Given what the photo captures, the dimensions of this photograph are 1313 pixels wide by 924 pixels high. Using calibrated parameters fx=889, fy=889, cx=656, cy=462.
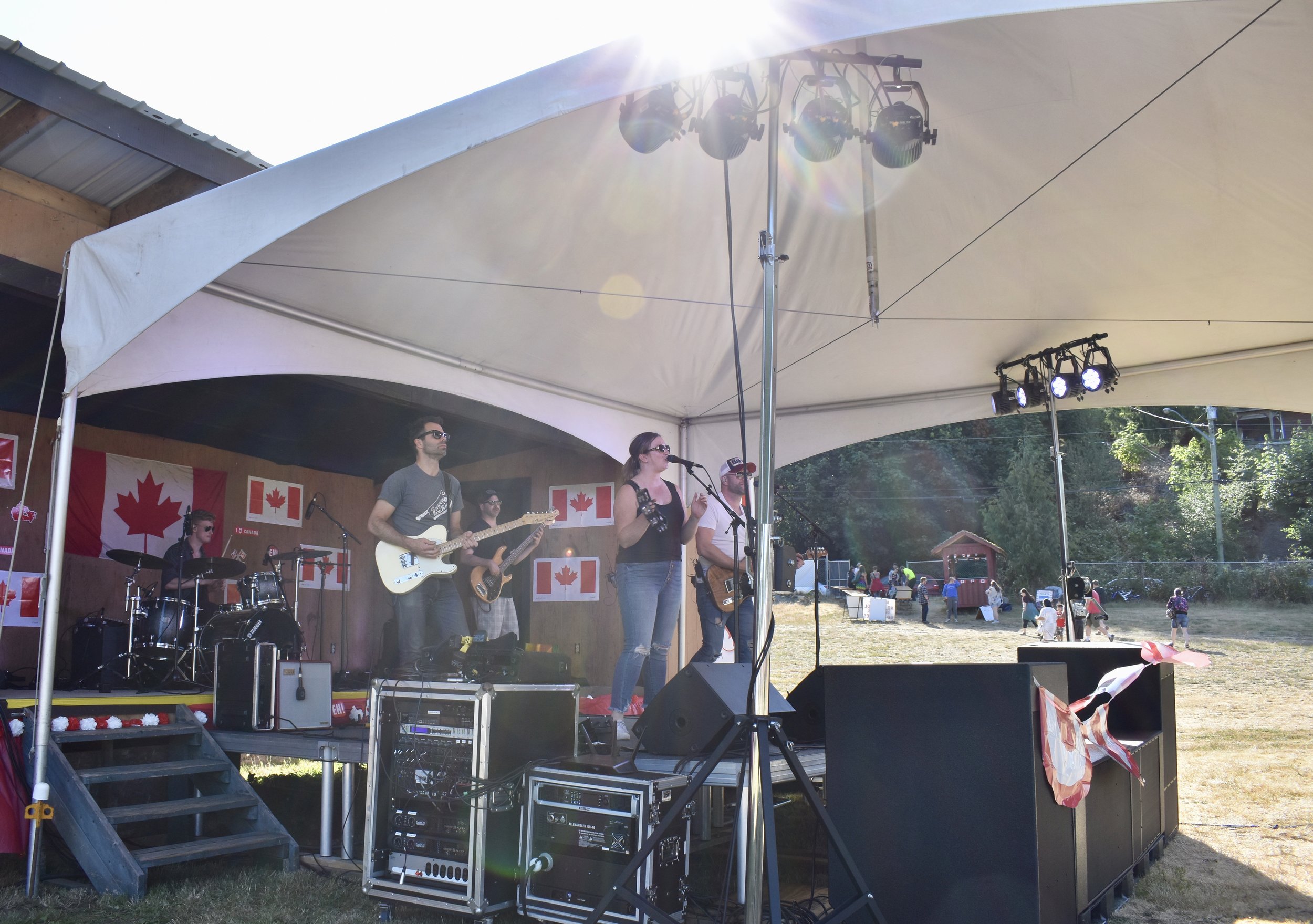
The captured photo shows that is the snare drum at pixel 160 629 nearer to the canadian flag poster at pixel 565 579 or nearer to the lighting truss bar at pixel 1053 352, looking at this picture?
the canadian flag poster at pixel 565 579

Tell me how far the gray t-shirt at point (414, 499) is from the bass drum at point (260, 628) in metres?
0.87

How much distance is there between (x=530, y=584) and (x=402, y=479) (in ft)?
10.6

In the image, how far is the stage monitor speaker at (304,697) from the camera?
4367 millimetres

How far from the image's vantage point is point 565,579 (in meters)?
7.75

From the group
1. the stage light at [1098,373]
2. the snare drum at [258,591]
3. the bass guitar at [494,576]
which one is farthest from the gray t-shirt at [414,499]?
the stage light at [1098,373]

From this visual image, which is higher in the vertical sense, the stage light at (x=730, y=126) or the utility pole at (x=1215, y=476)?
the utility pole at (x=1215, y=476)

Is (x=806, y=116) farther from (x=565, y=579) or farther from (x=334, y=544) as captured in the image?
(x=334, y=544)

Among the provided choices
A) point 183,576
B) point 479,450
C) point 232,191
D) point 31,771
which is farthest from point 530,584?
point 232,191

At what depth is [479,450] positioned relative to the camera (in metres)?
8.09

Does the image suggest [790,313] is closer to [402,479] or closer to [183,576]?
[402,479]

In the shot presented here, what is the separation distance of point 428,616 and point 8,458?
353 cm

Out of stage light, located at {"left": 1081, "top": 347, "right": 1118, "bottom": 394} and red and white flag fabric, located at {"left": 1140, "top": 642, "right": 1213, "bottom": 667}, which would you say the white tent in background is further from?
red and white flag fabric, located at {"left": 1140, "top": 642, "right": 1213, "bottom": 667}

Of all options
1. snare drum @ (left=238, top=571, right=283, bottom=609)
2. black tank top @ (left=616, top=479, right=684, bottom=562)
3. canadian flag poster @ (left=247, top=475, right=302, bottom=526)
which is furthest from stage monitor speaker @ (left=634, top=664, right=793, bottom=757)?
canadian flag poster @ (left=247, top=475, right=302, bottom=526)

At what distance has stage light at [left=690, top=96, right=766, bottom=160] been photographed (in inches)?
115
